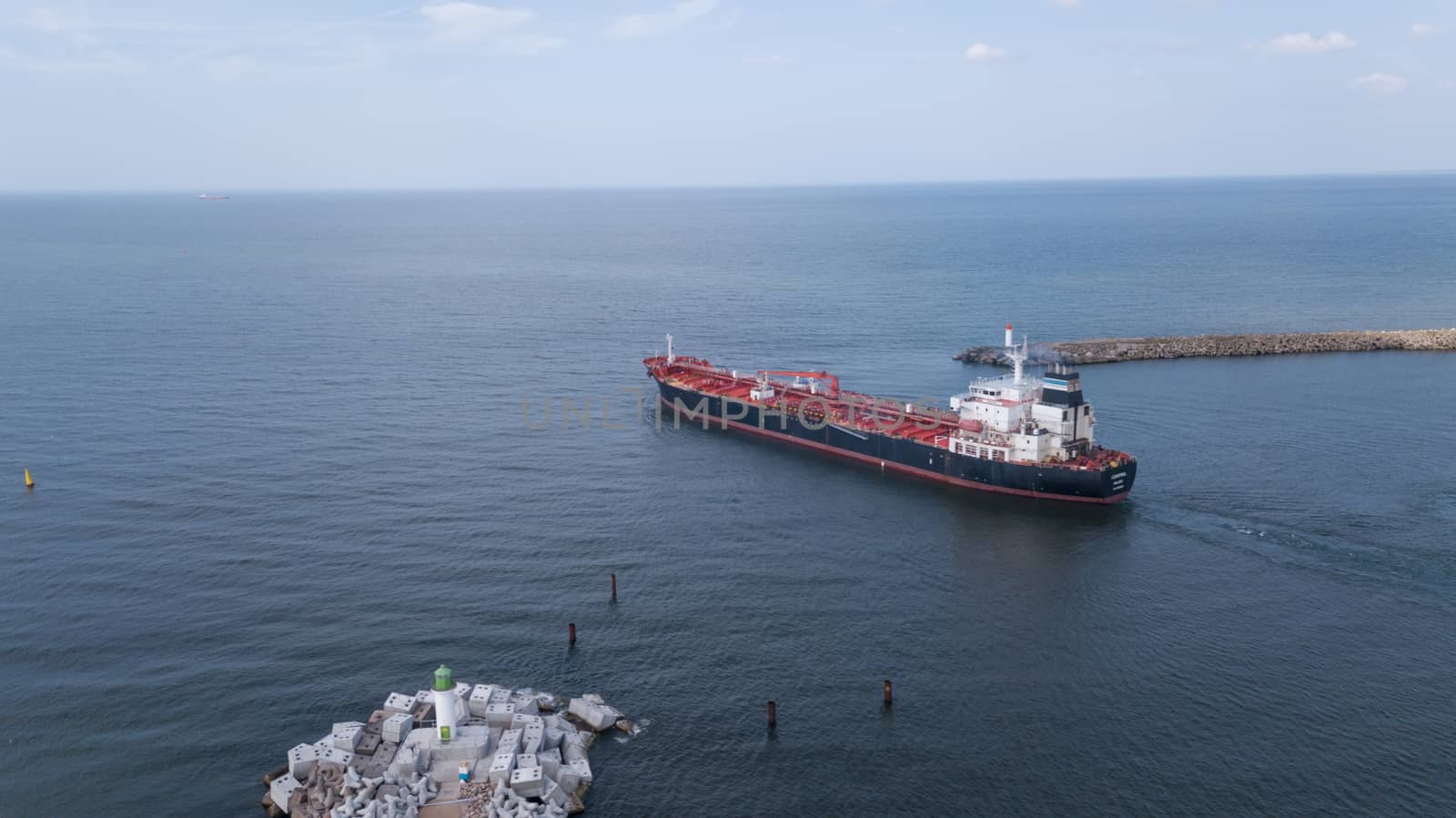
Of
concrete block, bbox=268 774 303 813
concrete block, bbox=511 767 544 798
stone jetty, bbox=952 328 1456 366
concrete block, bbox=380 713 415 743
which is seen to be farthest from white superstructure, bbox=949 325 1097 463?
concrete block, bbox=268 774 303 813

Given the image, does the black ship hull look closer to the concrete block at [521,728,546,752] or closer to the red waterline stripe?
the red waterline stripe

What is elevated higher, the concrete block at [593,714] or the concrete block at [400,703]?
the concrete block at [400,703]

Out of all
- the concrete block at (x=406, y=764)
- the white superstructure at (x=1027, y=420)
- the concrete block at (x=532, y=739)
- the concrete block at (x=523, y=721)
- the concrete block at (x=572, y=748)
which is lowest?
the concrete block at (x=572, y=748)

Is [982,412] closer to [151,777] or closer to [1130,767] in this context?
[1130,767]

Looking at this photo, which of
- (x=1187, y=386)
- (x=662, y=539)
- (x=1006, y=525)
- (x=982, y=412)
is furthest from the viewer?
(x=1187, y=386)

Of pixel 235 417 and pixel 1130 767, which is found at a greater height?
pixel 235 417

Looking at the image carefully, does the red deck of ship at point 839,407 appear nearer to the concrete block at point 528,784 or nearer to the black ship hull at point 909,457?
the black ship hull at point 909,457

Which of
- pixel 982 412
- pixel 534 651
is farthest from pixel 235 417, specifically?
pixel 982 412

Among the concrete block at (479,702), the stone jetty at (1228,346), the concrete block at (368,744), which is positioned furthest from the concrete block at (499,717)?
the stone jetty at (1228,346)
